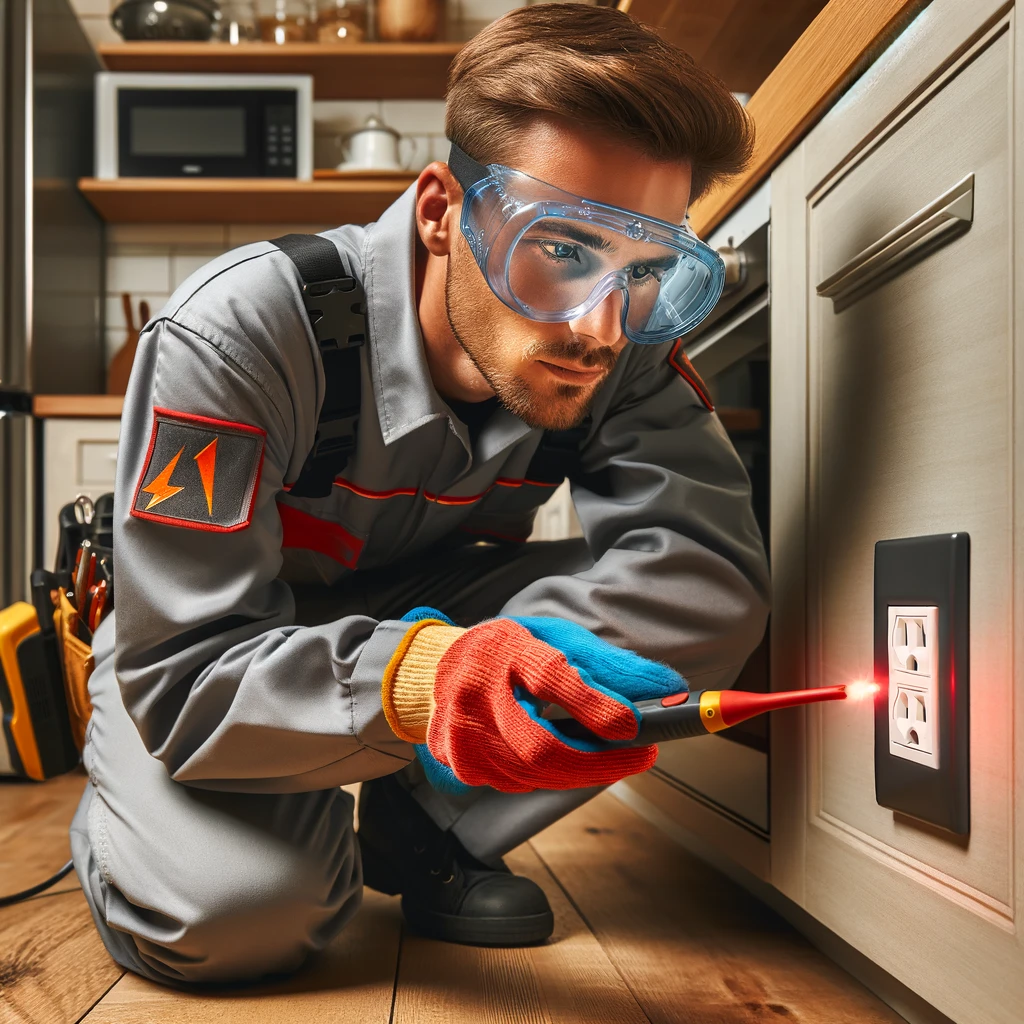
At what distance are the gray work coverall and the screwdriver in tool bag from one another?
0.62 feet

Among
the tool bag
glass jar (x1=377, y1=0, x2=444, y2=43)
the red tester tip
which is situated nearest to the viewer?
the red tester tip

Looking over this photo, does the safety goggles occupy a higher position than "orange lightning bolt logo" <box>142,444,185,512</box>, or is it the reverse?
the safety goggles

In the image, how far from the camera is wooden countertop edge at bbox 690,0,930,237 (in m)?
0.77

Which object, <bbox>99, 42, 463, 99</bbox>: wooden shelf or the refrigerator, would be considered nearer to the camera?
the refrigerator

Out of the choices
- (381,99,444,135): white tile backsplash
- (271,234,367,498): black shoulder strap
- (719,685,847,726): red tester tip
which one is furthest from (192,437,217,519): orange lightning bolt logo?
(381,99,444,135): white tile backsplash

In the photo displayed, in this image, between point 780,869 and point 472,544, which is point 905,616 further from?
point 472,544

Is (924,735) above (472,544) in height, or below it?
below

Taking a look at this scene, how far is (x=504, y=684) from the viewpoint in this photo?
2.11 ft

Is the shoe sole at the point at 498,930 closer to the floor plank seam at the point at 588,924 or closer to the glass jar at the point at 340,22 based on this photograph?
the floor plank seam at the point at 588,924

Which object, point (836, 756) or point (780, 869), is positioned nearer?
point (836, 756)

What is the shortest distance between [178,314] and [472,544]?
55 cm

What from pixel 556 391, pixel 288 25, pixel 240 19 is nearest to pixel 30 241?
pixel 288 25

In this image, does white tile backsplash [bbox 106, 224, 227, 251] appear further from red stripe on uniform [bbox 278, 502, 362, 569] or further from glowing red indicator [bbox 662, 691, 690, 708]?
glowing red indicator [bbox 662, 691, 690, 708]

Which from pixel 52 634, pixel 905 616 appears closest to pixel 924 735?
pixel 905 616
